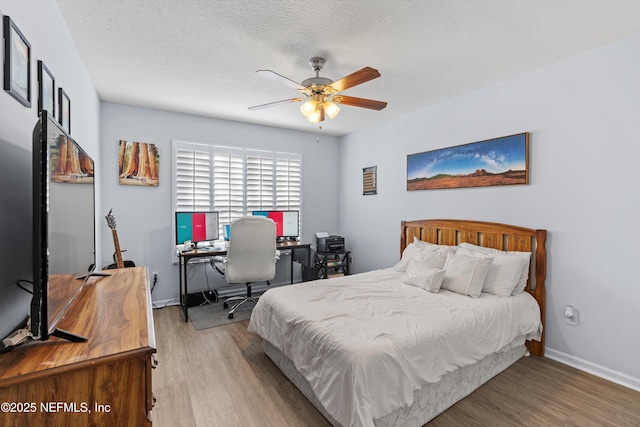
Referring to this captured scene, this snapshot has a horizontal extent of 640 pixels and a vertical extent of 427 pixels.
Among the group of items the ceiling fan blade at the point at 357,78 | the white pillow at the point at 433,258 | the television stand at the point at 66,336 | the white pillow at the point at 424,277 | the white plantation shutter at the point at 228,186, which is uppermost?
the ceiling fan blade at the point at 357,78

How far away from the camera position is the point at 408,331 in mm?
1875

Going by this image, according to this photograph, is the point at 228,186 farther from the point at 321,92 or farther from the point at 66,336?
the point at 66,336

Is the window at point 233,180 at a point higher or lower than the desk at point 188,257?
higher

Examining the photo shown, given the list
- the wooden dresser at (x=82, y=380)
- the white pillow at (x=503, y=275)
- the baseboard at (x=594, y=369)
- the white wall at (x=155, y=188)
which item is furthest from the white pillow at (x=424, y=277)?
the white wall at (x=155, y=188)

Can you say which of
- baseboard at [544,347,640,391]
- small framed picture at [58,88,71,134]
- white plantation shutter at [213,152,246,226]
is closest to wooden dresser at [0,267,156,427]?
small framed picture at [58,88,71,134]

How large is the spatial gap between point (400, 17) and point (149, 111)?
3.32m

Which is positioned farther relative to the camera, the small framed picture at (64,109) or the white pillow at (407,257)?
the white pillow at (407,257)

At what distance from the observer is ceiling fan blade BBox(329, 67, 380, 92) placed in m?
2.08

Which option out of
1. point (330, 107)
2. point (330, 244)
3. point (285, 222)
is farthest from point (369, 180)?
point (330, 107)

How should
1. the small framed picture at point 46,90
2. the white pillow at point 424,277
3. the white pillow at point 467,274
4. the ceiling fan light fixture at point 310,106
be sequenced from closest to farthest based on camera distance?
1. the small framed picture at point 46,90
2. the ceiling fan light fixture at point 310,106
3. the white pillow at point 467,274
4. the white pillow at point 424,277

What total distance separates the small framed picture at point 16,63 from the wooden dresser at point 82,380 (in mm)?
939

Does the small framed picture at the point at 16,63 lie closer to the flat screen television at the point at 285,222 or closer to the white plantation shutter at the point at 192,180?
the white plantation shutter at the point at 192,180

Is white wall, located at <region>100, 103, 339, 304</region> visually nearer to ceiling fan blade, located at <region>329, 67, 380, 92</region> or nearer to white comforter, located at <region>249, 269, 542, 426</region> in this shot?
white comforter, located at <region>249, 269, 542, 426</region>

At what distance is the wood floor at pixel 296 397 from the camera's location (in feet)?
6.25
